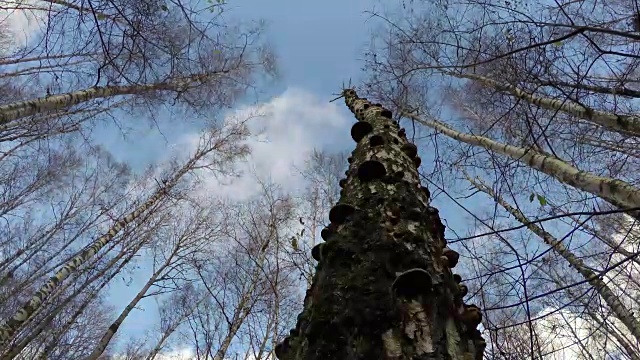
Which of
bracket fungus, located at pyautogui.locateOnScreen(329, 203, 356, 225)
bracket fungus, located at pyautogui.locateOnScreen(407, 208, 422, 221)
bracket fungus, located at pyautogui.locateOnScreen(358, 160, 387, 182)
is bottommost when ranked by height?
bracket fungus, located at pyautogui.locateOnScreen(329, 203, 356, 225)

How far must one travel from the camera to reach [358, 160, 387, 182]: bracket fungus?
2.09 meters

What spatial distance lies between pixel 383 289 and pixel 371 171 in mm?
862

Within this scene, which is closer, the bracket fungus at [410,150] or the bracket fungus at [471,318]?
the bracket fungus at [471,318]

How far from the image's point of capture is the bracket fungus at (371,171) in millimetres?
2090

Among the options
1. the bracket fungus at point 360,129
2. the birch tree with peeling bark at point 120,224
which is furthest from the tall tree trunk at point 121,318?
the bracket fungus at point 360,129

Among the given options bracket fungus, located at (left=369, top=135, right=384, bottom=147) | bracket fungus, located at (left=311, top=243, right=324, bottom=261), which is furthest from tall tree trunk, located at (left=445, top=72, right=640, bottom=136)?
bracket fungus, located at (left=311, top=243, right=324, bottom=261)

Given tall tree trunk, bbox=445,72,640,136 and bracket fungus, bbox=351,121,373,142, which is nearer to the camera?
bracket fungus, bbox=351,121,373,142

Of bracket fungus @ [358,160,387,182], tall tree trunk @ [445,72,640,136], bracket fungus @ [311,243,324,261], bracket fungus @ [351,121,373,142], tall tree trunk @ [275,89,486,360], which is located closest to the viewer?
tall tree trunk @ [275,89,486,360]

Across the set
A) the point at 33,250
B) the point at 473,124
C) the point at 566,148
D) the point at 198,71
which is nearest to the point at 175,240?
the point at 33,250

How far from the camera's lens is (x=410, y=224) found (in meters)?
1.79

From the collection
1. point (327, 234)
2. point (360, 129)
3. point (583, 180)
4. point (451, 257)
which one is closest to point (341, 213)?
point (327, 234)

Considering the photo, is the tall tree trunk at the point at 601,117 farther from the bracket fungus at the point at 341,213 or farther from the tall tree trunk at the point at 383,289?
the bracket fungus at the point at 341,213

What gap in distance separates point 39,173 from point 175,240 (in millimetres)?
4560

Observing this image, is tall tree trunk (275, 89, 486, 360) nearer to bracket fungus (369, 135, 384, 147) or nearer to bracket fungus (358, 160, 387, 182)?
bracket fungus (358, 160, 387, 182)
